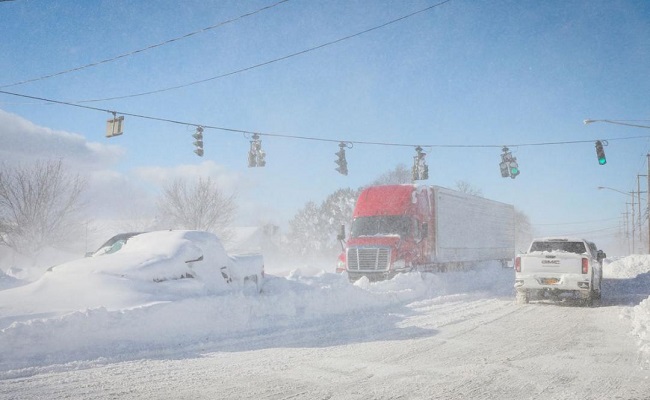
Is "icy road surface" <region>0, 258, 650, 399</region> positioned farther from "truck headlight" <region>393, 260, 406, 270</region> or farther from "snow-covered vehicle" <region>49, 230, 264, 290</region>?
"truck headlight" <region>393, 260, 406, 270</region>

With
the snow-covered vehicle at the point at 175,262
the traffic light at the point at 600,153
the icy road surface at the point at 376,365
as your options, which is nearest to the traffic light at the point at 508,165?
the traffic light at the point at 600,153

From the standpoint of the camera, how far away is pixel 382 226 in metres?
16.8

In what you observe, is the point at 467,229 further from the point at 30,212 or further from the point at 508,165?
the point at 30,212

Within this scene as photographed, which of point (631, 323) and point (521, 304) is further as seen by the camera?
point (521, 304)

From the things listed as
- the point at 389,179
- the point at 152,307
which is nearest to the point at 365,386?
the point at 152,307

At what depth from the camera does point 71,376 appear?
525 cm

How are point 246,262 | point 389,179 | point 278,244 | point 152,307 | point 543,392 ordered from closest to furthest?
point 543,392, point 152,307, point 246,262, point 389,179, point 278,244

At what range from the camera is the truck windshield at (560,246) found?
525 inches

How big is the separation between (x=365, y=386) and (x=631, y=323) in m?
7.14

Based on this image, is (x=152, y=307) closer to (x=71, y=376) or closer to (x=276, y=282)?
(x=71, y=376)

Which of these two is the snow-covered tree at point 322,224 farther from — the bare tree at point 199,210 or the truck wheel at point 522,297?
the truck wheel at point 522,297

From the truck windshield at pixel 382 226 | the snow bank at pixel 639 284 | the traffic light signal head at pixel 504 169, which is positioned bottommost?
the snow bank at pixel 639 284

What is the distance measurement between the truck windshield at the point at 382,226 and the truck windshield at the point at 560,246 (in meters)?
4.40

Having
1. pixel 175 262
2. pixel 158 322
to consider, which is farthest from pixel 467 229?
pixel 158 322
